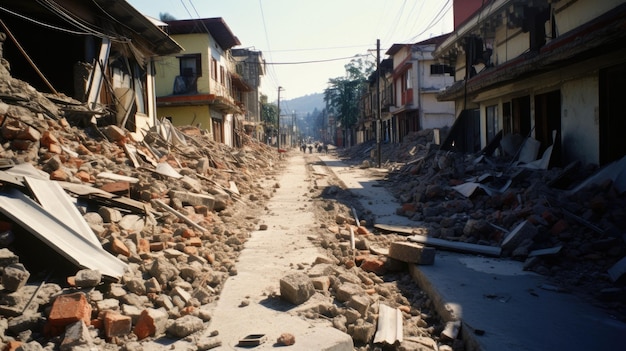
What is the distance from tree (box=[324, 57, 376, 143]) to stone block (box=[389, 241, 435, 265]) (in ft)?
166

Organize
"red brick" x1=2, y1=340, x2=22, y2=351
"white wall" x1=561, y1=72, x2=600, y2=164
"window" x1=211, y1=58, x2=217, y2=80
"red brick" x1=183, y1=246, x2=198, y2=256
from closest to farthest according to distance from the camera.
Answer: "red brick" x1=2, y1=340, x2=22, y2=351
"red brick" x1=183, y1=246, x2=198, y2=256
"white wall" x1=561, y1=72, x2=600, y2=164
"window" x1=211, y1=58, x2=217, y2=80

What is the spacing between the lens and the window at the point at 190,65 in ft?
91.9

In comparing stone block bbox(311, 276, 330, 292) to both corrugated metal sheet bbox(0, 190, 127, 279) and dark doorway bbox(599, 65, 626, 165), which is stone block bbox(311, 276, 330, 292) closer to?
corrugated metal sheet bbox(0, 190, 127, 279)

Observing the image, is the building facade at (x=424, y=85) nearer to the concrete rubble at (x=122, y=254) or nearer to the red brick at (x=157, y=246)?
the concrete rubble at (x=122, y=254)

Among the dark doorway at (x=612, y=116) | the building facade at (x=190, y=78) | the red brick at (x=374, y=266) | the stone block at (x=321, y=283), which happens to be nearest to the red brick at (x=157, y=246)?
the stone block at (x=321, y=283)

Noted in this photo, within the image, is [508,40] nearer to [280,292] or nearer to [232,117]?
[280,292]

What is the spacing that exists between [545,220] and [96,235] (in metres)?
6.66

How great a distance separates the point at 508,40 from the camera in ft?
47.6

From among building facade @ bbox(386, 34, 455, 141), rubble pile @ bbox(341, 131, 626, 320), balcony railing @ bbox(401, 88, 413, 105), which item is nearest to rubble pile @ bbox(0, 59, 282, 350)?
rubble pile @ bbox(341, 131, 626, 320)

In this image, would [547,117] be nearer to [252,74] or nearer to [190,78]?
[190,78]

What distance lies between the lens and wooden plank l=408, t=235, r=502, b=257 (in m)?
6.82

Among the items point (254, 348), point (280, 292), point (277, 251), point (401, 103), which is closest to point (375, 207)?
point (277, 251)

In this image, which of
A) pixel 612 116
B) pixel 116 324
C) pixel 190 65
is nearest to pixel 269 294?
pixel 116 324

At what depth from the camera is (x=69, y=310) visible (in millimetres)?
3764
